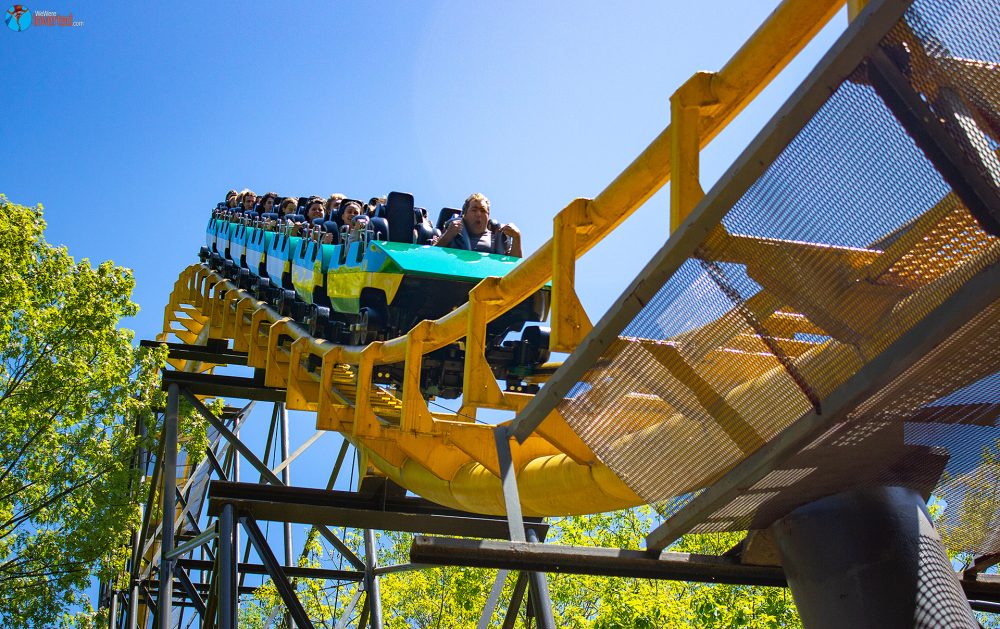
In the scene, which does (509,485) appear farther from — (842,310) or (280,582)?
(280,582)

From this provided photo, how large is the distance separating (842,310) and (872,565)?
27.8 inches

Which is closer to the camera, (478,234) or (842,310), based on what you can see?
(842,310)

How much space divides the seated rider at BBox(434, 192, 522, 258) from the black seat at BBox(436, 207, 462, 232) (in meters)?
1.05

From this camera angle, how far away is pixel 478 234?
8773 millimetres

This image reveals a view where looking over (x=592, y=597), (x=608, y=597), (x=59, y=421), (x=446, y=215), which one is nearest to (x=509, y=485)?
(x=446, y=215)

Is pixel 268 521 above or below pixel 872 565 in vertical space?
above

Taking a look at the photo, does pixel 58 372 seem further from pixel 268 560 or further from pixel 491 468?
pixel 491 468

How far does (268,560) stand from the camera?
19.5 feet

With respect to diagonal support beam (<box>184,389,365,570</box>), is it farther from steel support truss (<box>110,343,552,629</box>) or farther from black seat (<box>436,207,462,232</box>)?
black seat (<box>436,207,462,232</box>)

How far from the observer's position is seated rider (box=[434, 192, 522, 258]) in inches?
342

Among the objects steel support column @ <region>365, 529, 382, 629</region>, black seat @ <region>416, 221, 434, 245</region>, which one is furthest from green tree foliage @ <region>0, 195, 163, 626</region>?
black seat @ <region>416, 221, 434, 245</region>

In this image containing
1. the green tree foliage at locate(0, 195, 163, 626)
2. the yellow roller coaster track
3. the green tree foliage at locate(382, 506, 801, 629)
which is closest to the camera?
the yellow roller coaster track

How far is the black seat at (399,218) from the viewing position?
345 inches

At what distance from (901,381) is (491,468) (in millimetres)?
3689
